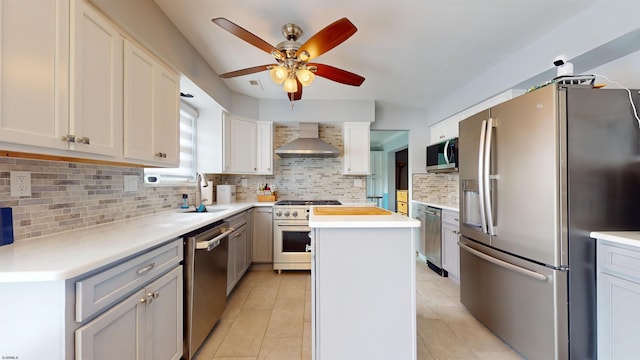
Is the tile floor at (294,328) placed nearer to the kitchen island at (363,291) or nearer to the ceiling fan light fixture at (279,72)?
the kitchen island at (363,291)

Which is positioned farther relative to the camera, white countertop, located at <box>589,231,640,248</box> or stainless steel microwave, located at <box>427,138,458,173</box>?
stainless steel microwave, located at <box>427,138,458,173</box>

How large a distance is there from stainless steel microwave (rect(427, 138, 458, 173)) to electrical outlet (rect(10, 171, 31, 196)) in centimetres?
360

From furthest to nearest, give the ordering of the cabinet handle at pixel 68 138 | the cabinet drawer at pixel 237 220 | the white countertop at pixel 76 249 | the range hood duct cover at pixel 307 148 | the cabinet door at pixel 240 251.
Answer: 1. the range hood duct cover at pixel 307 148
2. the cabinet door at pixel 240 251
3. the cabinet drawer at pixel 237 220
4. the cabinet handle at pixel 68 138
5. the white countertop at pixel 76 249

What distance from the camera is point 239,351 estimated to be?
5.69 feet

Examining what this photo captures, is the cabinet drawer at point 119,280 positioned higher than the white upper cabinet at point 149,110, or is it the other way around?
the white upper cabinet at point 149,110

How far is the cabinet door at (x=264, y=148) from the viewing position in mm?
3664

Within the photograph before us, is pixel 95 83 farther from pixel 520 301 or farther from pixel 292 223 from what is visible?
pixel 520 301

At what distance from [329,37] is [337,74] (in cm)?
52

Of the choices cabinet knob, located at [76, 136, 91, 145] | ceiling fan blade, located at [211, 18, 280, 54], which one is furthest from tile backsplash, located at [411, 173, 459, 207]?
cabinet knob, located at [76, 136, 91, 145]

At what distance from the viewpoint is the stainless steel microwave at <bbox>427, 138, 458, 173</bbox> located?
10.1 ft

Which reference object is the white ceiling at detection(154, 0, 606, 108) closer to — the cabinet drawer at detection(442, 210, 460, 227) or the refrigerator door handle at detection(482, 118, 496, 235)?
the refrigerator door handle at detection(482, 118, 496, 235)

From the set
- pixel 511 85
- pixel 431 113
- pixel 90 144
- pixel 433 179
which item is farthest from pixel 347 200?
pixel 90 144

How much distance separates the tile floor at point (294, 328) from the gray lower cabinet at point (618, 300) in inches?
21.6

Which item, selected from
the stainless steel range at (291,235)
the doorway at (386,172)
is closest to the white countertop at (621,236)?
the stainless steel range at (291,235)
